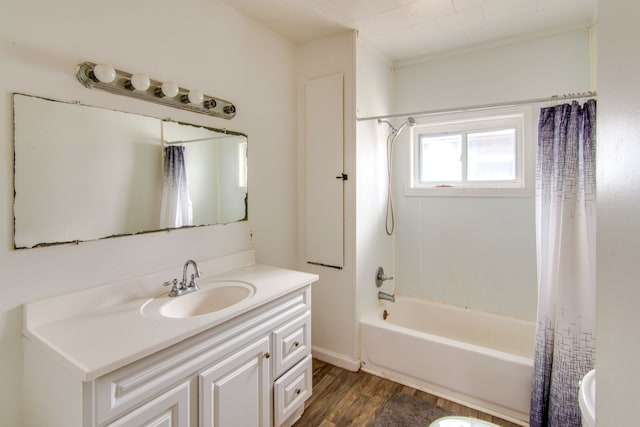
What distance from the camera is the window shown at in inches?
99.8

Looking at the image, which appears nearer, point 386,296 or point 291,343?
point 291,343

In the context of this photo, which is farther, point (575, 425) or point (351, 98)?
point (351, 98)

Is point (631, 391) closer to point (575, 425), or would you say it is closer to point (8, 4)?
point (575, 425)

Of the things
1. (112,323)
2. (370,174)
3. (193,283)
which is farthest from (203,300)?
(370,174)

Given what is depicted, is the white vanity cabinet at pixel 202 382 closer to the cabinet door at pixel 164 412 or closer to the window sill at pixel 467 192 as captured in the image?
the cabinet door at pixel 164 412

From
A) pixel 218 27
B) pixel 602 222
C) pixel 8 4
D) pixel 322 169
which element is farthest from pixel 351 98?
pixel 602 222

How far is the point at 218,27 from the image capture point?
1952mm

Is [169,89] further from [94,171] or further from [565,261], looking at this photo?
[565,261]

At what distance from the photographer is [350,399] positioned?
6.86ft

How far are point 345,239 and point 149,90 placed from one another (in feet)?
5.11

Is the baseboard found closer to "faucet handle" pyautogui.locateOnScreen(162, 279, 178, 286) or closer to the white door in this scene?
the white door

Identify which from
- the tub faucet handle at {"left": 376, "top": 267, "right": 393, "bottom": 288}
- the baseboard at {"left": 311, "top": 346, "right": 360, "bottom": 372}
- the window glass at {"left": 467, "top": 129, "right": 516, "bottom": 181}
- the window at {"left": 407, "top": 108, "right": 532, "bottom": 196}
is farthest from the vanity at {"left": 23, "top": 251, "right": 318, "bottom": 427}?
the window glass at {"left": 467, "top": 129, "right": 516, "bottom": 181}

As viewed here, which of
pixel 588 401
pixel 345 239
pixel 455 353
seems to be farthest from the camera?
pixel 345 239

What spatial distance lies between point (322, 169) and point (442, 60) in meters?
1.44
